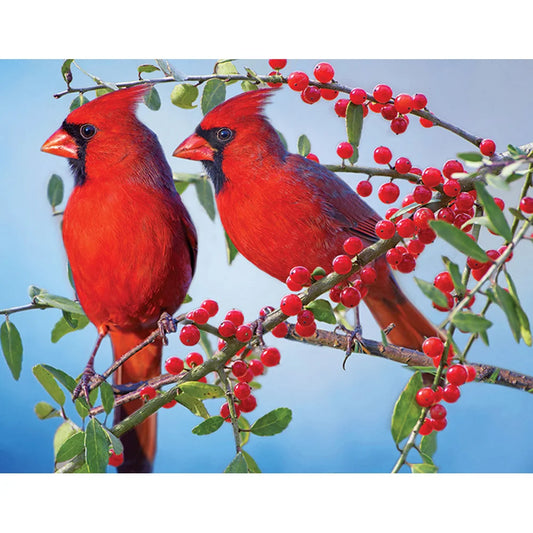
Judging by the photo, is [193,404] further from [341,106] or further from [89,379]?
[341,106]

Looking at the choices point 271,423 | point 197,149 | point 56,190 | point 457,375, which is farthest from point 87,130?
point 457,375

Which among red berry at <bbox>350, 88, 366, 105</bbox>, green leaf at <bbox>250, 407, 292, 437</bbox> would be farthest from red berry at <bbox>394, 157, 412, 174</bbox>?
green leaf at <bbox>250, 407, 292, 437</bbox>

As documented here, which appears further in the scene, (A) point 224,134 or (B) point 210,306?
(A) point 224,134

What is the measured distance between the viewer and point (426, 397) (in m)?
1.22

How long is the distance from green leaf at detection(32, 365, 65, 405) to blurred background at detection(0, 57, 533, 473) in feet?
0.38

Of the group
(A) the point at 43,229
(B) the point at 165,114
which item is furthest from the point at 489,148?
(A) the point at 43,229

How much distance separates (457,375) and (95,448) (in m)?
0.76

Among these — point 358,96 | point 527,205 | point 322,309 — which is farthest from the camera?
point 358,96

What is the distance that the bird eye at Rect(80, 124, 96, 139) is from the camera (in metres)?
1.58

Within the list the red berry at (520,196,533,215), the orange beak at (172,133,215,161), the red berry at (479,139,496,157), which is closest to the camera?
the red berry at (520,196,533,215)

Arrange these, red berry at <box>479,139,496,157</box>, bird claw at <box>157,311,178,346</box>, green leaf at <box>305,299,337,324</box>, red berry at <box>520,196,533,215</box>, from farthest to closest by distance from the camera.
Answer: bird claw at <box>157,311,178,346</box> < red berry at <box>479,139,496,157</box> < green leaf at <box>305,299,337,324</box> < red berry at <box>520,196,533,215</box>

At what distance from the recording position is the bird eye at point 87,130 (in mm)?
1580

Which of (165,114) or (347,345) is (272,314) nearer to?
(347,345)

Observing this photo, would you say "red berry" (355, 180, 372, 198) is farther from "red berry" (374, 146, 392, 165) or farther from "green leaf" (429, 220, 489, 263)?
"green leaf" (429, 220, 489, 263)
